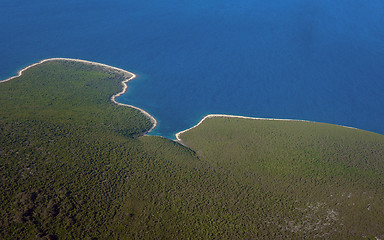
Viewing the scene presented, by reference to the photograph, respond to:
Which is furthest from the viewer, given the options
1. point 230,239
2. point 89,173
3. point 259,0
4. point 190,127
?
point 259,0

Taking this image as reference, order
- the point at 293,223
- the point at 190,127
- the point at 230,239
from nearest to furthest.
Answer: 1. the point at 230,239
2. the point at 293,223
3. the point at 190,127

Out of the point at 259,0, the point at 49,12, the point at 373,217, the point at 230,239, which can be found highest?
the point at 259,0

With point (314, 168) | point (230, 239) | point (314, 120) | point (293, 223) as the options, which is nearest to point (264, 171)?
point (314, 168)

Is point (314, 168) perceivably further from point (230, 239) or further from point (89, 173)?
point (89, 173)

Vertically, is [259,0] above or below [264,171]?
above

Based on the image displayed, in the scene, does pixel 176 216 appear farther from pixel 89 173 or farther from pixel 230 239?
pixel 89 173

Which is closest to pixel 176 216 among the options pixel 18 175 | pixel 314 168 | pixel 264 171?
pixel 264 171

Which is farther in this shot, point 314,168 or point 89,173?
point 314,168
